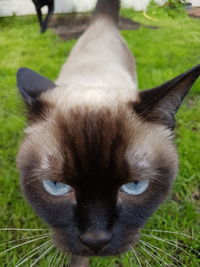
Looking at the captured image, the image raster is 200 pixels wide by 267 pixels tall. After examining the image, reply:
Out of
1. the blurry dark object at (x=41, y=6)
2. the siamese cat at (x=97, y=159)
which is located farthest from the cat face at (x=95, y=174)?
the blurry dark object at (x=41, y=6)

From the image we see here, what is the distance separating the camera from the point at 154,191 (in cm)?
153

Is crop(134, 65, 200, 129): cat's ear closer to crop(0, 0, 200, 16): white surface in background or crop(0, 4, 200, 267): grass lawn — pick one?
crop(0, 4, 200, 267): grass lawn

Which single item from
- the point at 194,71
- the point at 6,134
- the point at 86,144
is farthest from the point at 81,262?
the point at 6,134

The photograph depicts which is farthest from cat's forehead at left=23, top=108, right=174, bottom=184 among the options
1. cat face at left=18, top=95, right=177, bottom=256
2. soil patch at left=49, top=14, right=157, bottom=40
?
soil patch at left=49, top=14, right=157, bottom=40

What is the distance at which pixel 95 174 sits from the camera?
1.36 meters

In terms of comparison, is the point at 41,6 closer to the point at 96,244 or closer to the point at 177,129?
the point at 177,129

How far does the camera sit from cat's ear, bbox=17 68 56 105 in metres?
1.62

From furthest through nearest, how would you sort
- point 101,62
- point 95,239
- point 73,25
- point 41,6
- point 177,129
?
point 73,25, point 41,6, point 177,129, point 101,62, point 95,239

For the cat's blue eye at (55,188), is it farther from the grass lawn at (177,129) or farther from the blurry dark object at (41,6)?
the blurry dark object at (41,6)

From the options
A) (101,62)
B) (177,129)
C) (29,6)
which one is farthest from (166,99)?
(29,6)

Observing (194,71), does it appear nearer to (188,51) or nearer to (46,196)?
(46,196)

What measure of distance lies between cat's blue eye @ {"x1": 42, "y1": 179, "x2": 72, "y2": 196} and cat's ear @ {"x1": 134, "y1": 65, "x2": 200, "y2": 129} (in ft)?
1.77

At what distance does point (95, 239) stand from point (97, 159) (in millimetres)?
357

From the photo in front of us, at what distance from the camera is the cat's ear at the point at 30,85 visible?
1.62 m
